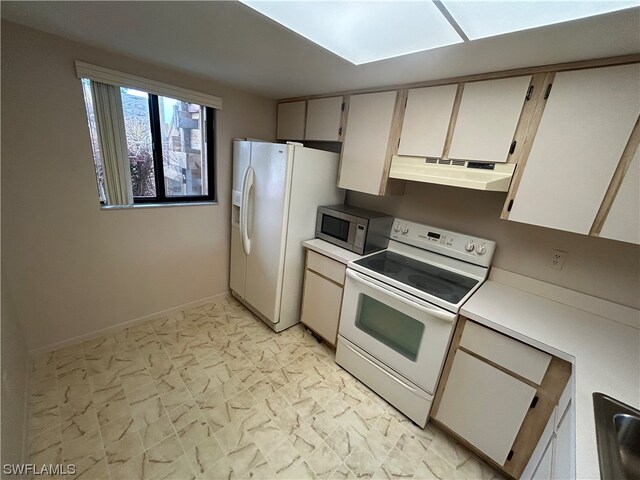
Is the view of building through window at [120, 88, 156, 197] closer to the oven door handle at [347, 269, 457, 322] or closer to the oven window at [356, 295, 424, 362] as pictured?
the oven door handle at [347, 269, 457, 322]

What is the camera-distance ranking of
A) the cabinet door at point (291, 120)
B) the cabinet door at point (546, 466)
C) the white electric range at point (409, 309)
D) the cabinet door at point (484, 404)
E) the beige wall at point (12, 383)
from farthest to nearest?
the cabinet door at point (291, 120) < the white electric range at point (409, 309) < the cabinet door at point (484, 404) < the beige wall at point (12, 383) < the cabinet door at point (546, 466)

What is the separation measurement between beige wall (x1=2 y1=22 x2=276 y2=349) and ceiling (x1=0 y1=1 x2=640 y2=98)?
0.21 meters

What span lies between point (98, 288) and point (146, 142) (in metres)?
1.24

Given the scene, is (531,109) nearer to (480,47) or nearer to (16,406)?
(480,47)

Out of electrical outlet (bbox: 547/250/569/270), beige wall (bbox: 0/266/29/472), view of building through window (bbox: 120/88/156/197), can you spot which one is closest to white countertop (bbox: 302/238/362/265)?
electrical outlet (bbox: 547/250/569/270)

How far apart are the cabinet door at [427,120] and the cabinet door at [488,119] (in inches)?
3.1

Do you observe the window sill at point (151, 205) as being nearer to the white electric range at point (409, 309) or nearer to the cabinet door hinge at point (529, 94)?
the white electric range at point (409, 309)

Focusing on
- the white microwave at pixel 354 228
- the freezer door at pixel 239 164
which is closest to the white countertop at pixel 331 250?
the white microwave at pixel 354 228

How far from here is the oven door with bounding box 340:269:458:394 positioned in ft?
4.95

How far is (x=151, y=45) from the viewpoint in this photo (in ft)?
5.22

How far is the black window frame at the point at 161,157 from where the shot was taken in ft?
6.89

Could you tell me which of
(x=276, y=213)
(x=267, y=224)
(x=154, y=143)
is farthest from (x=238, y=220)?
(x=154, y=143)

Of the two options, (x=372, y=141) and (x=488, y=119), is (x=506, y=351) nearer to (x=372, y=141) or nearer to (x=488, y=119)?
(x=488, y=119)

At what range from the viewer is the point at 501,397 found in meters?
1.36
